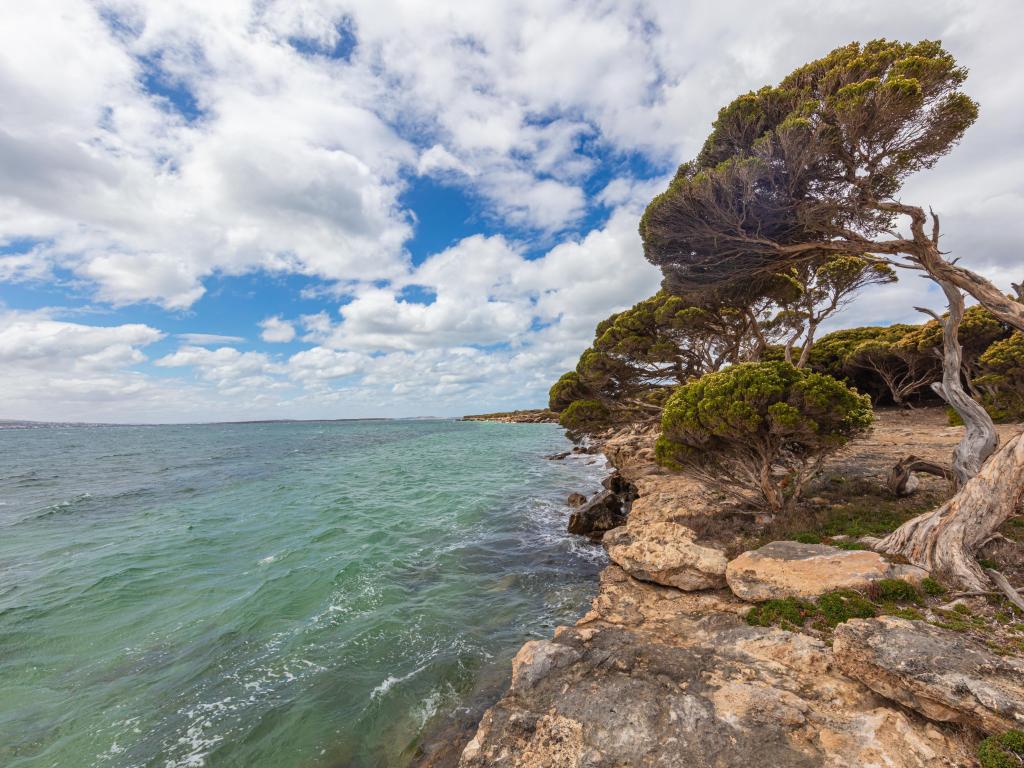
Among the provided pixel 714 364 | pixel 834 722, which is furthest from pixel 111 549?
pixel 714 364

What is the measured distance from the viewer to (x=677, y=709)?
202 inches

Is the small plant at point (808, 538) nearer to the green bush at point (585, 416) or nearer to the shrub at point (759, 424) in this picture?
the shrub at point (759, 424)

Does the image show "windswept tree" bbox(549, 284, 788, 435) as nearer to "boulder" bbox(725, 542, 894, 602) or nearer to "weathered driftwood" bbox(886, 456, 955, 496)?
"weathered driftwood" bbox(886, 456, 955, 496)

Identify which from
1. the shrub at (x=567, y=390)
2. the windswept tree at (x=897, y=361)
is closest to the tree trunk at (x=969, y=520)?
the shrub at (x=567, y=390)

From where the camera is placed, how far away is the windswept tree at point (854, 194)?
25.0ft

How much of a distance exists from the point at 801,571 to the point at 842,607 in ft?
3.26

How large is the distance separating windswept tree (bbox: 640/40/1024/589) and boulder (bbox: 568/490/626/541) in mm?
8325

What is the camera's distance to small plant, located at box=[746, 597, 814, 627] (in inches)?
259

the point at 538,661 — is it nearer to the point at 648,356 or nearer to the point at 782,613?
the point at 782,613

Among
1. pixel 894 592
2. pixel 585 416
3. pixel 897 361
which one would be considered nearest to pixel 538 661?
pixel 894 592

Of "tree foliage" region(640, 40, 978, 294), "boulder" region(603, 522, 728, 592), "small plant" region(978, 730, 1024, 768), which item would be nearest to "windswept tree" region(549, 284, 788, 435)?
"tree foliage" region(640, 40, 978, 294)

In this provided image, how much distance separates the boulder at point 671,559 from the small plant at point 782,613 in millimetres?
1432

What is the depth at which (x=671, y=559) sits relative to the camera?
9.01 metres

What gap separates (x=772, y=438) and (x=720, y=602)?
4.99 meters
